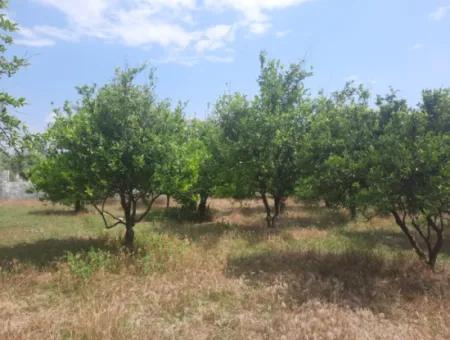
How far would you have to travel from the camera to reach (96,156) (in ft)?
34.0

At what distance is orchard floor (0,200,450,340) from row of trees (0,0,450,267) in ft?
5.40

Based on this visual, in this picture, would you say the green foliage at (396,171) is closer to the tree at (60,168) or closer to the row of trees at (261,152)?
the row of trees at (261,152)

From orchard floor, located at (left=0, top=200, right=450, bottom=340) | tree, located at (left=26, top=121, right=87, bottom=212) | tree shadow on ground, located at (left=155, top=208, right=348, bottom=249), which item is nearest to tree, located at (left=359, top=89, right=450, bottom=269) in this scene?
orchard floor, located at (left=0, top=200, right=450, bottom=340)

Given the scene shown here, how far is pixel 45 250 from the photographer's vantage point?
38.7ft

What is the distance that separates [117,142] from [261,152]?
7463 mm

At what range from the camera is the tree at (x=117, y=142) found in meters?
10.4

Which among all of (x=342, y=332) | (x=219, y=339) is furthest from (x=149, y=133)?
(x=342, y=332)

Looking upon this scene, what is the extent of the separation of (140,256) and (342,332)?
21.6ft

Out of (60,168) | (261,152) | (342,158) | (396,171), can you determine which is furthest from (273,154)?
A: (60,168)

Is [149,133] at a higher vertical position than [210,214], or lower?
higher

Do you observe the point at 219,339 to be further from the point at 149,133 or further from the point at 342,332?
the point at 149,133

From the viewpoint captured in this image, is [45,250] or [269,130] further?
[269,130]

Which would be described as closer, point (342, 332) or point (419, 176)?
point (342, 332)

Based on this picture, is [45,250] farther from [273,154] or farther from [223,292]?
[273,154]
